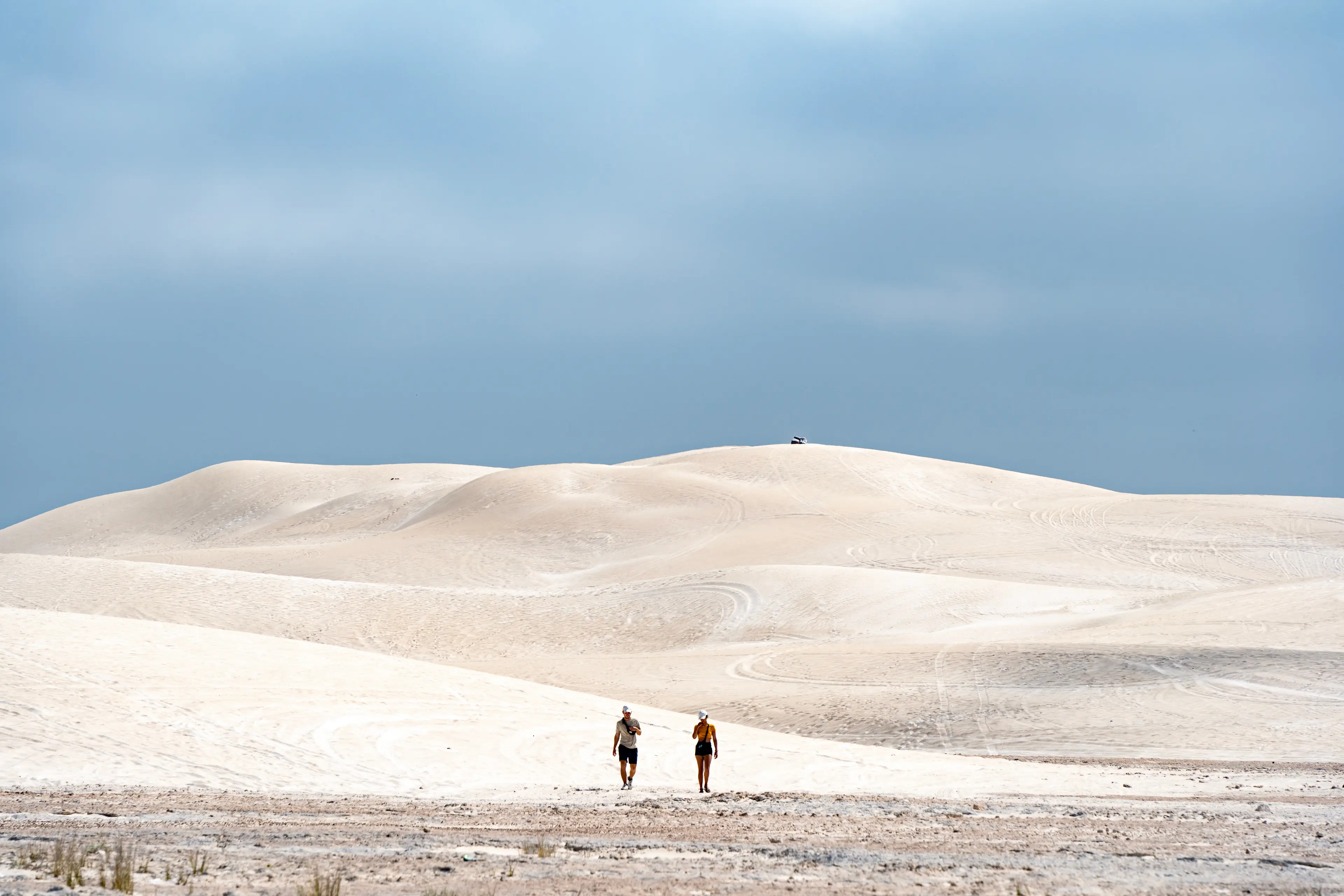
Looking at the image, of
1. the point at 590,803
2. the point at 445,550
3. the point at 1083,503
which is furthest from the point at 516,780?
the point at 1083,503

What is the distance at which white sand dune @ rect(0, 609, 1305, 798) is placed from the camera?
12.4 meters

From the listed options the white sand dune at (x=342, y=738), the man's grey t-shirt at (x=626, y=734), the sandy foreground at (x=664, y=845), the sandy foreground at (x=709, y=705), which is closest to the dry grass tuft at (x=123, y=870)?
the sandy foreground at (x=664, y=845)

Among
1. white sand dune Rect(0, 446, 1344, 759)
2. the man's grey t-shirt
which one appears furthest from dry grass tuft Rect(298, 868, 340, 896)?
white sand dune Rect(0, 446, 1344, 759)

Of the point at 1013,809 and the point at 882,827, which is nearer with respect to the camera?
the point at 882,827

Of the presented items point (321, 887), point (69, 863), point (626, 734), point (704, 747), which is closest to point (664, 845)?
point (321, 887)

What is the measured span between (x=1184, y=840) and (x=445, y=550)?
1689 inches

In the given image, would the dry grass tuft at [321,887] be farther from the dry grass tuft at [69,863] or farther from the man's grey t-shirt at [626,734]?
the man's grey t-shirt at [626,734]

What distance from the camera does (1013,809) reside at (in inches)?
435

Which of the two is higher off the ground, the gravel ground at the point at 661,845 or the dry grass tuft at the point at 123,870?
the dry grass tuft at the point at 123,870

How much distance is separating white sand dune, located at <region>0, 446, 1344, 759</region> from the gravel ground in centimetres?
854

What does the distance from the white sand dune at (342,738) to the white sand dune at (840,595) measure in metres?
4.04

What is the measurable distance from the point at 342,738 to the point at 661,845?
23.5ft

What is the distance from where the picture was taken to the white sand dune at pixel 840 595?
20.3 metres

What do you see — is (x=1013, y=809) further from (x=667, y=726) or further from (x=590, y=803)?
(x=667, y=726)
